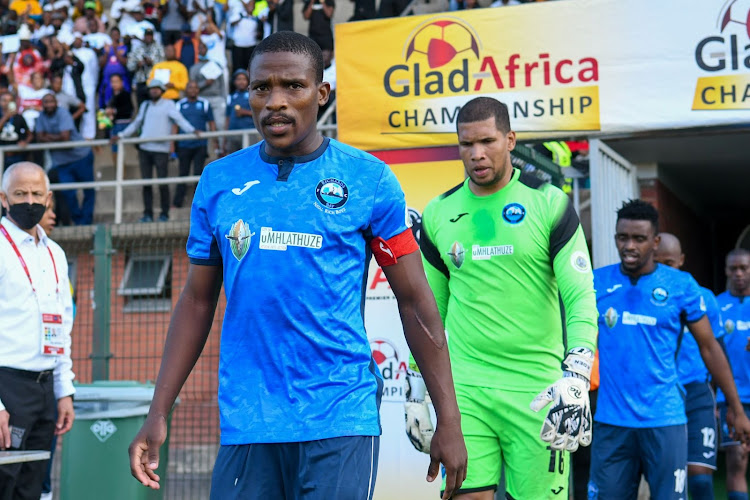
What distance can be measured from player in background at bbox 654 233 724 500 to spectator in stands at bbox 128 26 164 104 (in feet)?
33.1

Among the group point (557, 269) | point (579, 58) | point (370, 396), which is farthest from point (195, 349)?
point (579, 58)

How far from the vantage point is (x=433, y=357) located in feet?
10.9

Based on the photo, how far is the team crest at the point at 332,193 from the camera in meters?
3.29

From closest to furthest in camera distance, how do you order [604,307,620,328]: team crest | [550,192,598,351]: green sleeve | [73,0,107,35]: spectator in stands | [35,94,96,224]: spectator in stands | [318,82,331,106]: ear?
[318,82,331,106]: ear < [550,192,598,351]: green sleeve < [604,307,620,328]: team crest < [35,94,96,224]: spectator in stands < [73,0,107,35]: spectator in stands

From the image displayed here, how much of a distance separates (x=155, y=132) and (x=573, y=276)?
11130 mm

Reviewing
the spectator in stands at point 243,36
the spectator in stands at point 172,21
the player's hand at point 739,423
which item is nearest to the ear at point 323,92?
the player's hand at point 739,423

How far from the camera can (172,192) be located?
15.6m

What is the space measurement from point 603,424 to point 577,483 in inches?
75.9

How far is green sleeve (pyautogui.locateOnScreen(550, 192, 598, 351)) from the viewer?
495 centimetres

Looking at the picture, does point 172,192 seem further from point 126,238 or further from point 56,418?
point 56,418

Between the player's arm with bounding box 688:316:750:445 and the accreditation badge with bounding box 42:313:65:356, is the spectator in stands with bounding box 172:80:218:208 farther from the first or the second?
the player's arm with bounding box 688:316:750:445

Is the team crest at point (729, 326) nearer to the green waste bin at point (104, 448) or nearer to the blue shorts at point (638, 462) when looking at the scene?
the blue shorts at point (638, 462)

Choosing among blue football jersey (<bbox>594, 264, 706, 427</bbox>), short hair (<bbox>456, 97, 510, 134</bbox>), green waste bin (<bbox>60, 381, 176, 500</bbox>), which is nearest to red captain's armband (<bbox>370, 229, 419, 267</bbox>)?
short hair (<bbox>456, 97, 510, 134</bbox>)

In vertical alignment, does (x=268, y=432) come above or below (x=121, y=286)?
below
